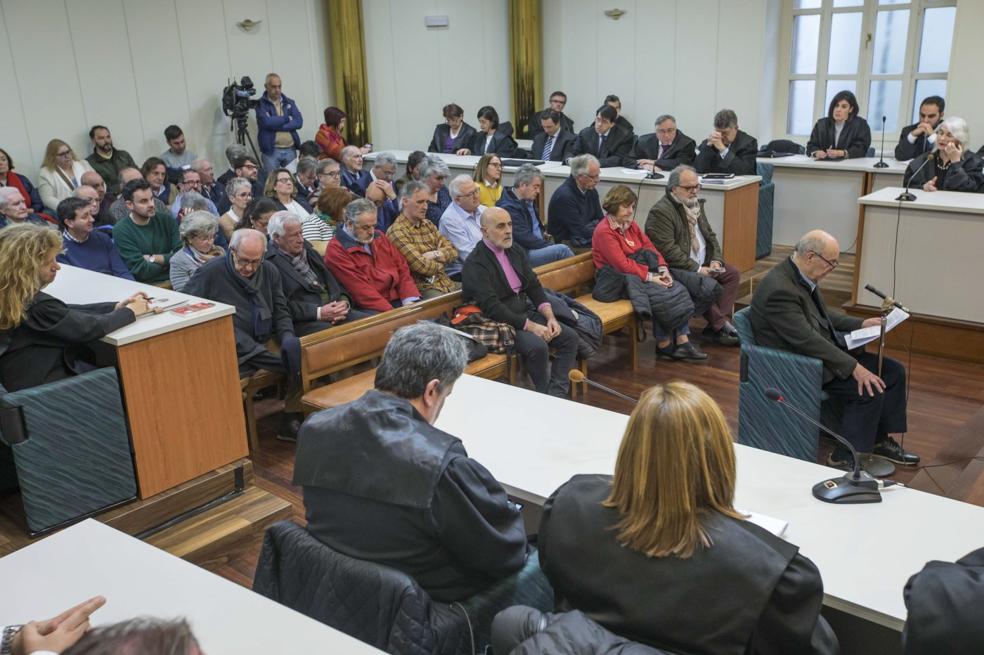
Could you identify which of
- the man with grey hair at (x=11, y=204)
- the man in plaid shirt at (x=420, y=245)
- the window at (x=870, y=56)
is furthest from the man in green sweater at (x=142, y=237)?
the window at (x=870, y=56)

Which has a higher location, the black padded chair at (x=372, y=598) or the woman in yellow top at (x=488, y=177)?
the woman in yellow top at (x=488, y=177)

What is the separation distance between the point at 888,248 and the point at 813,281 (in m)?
1.86

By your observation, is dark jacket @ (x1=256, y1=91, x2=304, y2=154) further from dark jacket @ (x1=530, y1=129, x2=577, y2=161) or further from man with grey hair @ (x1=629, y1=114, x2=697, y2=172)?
man with grey hair @ (x1=629, y1=114, x2=697, y2=172)

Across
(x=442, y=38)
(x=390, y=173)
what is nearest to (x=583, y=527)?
(x=390, y=173)

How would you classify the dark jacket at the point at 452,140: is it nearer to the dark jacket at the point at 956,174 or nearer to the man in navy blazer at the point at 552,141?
the man in navy blazer at the point at 552,141

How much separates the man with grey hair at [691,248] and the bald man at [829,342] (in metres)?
1.68

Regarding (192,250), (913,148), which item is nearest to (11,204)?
(192,250)

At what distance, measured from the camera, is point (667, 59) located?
10.3 metres

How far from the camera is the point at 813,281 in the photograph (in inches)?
158

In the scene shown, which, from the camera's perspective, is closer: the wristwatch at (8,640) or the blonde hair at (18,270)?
the wristwatch at (8,640)

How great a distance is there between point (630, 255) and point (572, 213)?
3.28 feet

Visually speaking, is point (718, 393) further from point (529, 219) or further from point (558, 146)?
point (558, 146)

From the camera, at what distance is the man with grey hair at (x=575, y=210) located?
6512 millimetres

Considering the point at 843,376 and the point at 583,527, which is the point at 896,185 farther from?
the point at 583,527
